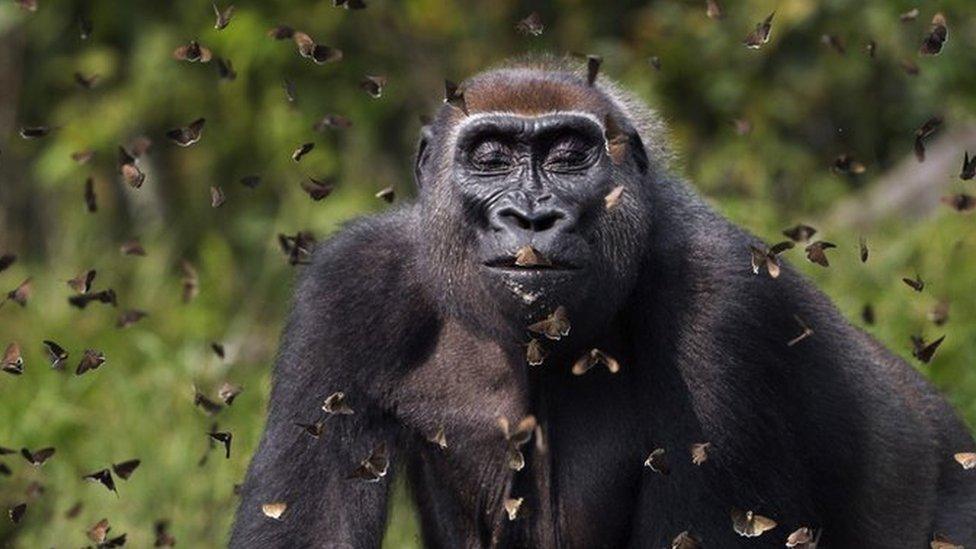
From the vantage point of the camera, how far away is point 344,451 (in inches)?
257

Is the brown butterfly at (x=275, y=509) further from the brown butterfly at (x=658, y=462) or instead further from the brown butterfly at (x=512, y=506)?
the brown butterfly at (x=658, y=462)

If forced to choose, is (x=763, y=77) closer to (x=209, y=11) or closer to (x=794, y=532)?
(x=209, y=11)

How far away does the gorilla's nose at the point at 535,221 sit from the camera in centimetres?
588

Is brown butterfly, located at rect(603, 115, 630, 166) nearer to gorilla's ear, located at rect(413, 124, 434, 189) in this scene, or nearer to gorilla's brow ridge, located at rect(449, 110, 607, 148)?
gorilla's brow ridge, located at rect(449, 110, 607, 148)

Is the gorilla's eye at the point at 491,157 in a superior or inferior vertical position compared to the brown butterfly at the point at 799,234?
superior

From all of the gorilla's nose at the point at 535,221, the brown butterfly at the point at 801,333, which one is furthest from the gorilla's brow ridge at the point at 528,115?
the brown butterfly at the point at 801,333


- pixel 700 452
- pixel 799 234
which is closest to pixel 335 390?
pixel 700 452

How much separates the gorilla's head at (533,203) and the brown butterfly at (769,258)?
39 centimetres

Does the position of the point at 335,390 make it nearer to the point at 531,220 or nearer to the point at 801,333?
the point at 531,220

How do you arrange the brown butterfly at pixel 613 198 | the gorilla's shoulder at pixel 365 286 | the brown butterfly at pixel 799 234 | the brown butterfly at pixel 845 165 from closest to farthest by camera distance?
the brown butterfly at pixel 613 198 < the brown butterfly at pixel 845 165 < the gorilla's shoulder at pixel 365 286 < the brown butterfly at pixel 799 234

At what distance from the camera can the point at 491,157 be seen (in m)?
6.27

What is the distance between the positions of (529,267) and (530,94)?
814mm

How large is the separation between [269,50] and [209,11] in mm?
803

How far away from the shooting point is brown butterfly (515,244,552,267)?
19.0 feet
